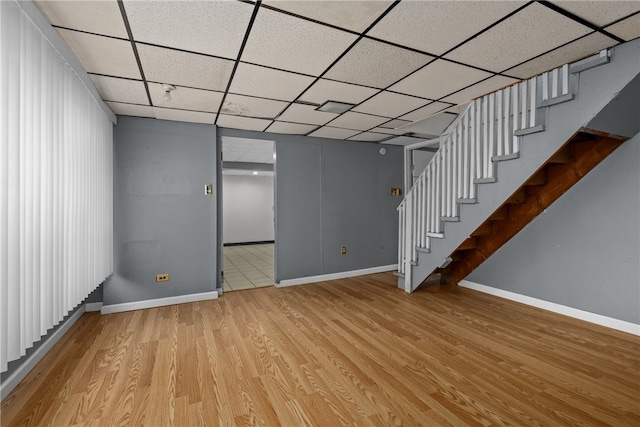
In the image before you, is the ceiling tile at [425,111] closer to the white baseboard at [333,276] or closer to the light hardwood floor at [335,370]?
the light hardwood floor at [335,370]

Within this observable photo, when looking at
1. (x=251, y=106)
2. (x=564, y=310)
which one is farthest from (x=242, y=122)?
(x=564, y=310)

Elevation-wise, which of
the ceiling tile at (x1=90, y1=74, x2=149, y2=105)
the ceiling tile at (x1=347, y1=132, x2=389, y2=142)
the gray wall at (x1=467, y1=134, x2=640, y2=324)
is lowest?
the gray wall at (x1=467, y1=134, x2=640, y2=324)

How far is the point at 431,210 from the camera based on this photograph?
156 inches

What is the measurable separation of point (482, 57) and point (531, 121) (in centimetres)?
89

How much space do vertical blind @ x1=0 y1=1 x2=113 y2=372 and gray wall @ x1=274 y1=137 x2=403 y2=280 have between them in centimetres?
258

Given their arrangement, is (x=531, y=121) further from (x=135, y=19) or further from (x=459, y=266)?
(x=135, y=19)

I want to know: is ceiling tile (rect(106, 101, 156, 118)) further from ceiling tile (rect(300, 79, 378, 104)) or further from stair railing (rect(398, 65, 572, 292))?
stair railing (rect(398, 65, 572, 292))

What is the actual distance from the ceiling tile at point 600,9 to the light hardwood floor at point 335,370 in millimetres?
2474

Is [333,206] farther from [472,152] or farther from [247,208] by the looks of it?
[247,208]

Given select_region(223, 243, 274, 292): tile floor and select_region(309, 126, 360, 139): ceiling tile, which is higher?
select_region(309, 126, 360, 139): ceiling tile

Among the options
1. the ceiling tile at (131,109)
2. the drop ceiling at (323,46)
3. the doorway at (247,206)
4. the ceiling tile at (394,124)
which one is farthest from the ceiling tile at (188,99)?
the doorway at (247,206)

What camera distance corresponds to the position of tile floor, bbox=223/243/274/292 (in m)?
4.93

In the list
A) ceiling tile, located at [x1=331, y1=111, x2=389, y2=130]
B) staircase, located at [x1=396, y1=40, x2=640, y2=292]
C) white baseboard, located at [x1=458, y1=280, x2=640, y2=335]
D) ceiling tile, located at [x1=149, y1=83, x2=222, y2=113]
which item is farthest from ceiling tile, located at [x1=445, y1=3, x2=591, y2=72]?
white baseboard, located at [x1=458, y1=280, x2=640, y2=335]

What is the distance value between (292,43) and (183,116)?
2.28 m
